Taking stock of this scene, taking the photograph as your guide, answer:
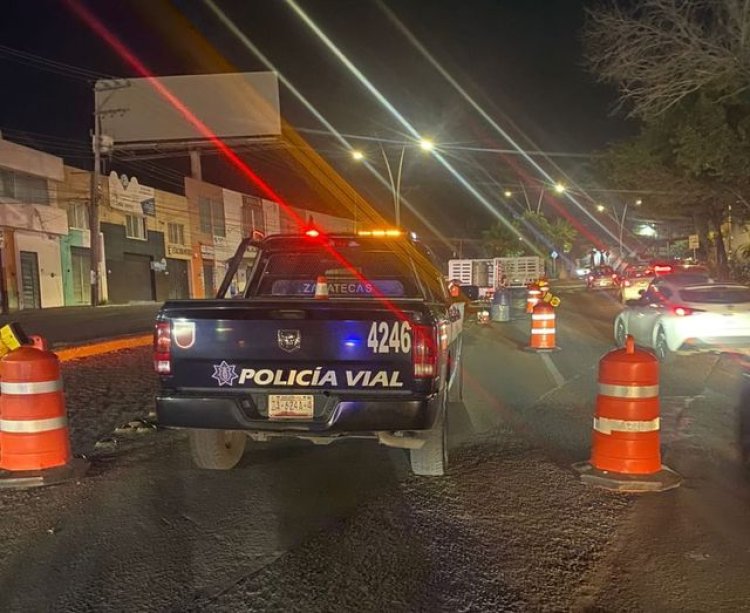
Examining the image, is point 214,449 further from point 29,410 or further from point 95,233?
point 95,233

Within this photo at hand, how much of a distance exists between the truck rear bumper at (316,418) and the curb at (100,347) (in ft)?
25.4

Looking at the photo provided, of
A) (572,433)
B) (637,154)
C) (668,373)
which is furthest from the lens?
(637,154)

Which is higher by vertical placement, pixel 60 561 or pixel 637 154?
pixel 637 154

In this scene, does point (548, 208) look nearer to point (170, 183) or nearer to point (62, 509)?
point (170, 183)

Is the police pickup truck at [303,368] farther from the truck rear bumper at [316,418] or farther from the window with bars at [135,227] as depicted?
the window with bars at [135,227]

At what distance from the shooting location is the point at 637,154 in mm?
28328

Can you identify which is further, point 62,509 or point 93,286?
point 93,286

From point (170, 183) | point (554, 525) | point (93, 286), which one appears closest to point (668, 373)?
point (554, 525)

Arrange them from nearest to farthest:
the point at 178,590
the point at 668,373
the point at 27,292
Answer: the point at 178,590
the point at 668,373
the point at 27,292

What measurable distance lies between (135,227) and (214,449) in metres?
39.1

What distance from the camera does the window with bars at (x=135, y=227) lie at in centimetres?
4112

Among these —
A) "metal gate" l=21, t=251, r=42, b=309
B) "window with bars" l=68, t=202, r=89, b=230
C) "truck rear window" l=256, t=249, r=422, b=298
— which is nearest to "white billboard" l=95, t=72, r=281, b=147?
"window with bars" l=68, t=202, r=89, b=230

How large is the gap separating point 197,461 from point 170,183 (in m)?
46.7

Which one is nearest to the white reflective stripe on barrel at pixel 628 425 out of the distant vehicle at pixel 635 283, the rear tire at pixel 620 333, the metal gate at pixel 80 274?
the rear tire at pixel 620 333
